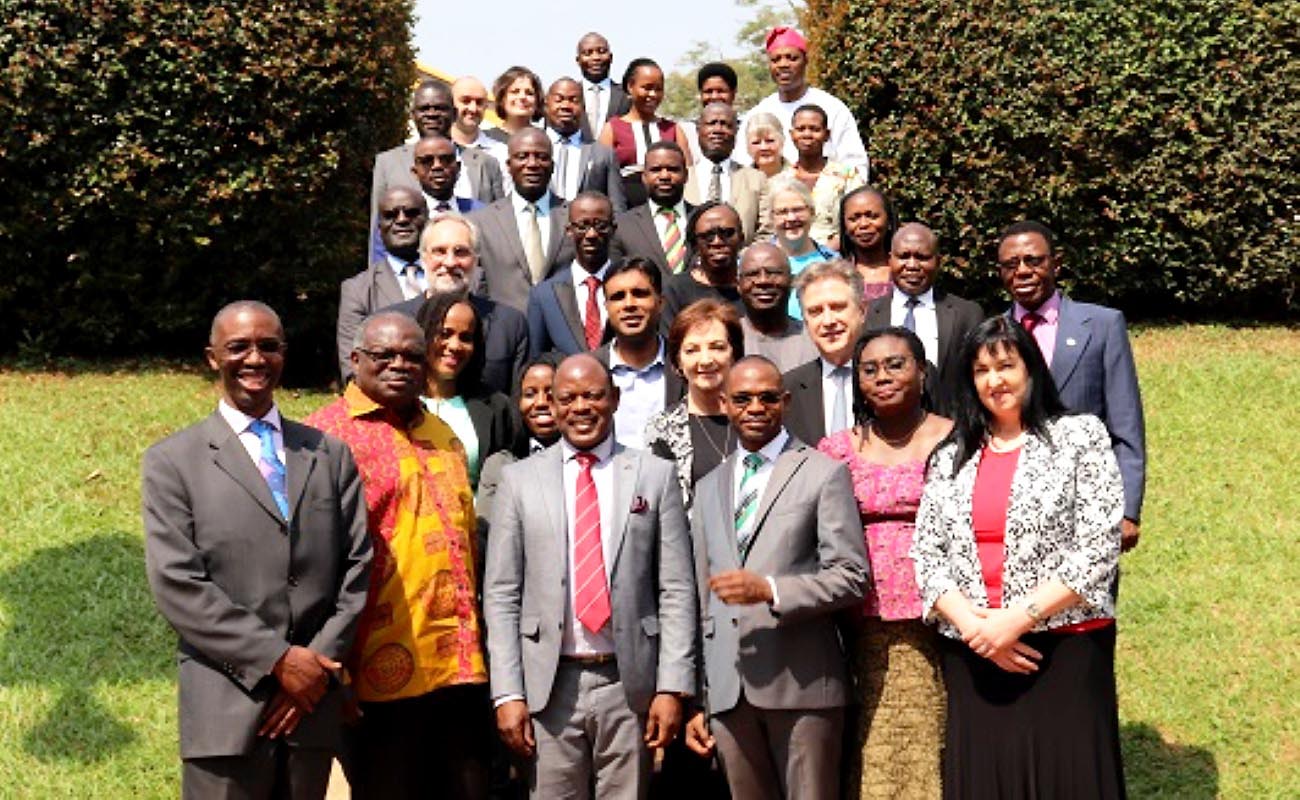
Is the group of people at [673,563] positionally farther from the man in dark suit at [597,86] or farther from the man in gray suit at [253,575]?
the man in dark suit at [597,86]

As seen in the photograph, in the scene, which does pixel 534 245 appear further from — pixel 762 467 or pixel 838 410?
pixel 762 467

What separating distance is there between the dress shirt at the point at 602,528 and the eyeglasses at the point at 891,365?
108cm

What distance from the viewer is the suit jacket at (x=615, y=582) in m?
6.82

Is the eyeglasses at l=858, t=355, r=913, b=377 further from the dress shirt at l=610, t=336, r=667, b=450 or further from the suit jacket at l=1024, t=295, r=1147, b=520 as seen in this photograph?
the dress shirt at l=610, t=336, r=667, b=450

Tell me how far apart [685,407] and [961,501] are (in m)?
1.56

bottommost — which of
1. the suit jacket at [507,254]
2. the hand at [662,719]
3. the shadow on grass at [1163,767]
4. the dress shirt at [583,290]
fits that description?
the shadow on grass at [1163,767]

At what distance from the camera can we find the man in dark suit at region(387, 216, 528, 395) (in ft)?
28.1

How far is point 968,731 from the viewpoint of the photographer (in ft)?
22.0

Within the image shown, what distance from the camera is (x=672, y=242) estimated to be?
1034 cm

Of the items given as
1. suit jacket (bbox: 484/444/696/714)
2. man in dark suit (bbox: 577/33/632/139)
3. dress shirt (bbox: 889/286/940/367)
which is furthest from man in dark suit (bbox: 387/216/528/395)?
man in dark suit (bbox: 577/33/632/139)

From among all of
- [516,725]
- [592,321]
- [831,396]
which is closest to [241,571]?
[516,725]

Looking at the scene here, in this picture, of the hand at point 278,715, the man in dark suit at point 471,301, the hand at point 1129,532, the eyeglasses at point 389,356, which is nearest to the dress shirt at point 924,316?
the hand at point 1129,532

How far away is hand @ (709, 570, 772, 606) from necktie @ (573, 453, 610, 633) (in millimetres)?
479

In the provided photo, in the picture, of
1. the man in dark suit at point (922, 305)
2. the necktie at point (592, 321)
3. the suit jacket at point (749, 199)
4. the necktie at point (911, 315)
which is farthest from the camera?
the suit jacket at point (749, 199)
